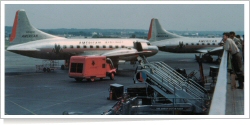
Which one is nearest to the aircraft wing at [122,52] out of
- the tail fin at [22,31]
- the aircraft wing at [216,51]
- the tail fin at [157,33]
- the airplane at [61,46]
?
the airplane at [61,46]

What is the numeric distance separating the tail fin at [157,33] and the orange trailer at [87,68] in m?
31.4

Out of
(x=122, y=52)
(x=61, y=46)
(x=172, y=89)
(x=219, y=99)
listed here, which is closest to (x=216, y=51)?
(x=122, y=52)

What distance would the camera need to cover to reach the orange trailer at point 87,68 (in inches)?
1544

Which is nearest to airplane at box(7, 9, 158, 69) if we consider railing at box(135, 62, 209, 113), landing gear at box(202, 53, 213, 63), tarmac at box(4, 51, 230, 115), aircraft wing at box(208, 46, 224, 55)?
tarmac at box(4, 51, 230, 115)

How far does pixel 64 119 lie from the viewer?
19219 millimetres

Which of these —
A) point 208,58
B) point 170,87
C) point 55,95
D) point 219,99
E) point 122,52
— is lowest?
point 55,95

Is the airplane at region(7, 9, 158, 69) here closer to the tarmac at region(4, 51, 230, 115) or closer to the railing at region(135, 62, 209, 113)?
the tarmac at region(4, 51, 230, 115)

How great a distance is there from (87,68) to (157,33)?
34.1 m

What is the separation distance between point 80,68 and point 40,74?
10.2 m

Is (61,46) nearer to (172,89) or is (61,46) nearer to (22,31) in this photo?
(22,31)

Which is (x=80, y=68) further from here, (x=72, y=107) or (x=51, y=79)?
(x=72, y=107)

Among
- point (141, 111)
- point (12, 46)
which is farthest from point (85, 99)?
point (12, 46)

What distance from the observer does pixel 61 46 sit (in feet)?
168

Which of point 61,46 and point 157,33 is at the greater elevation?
point 157,33
